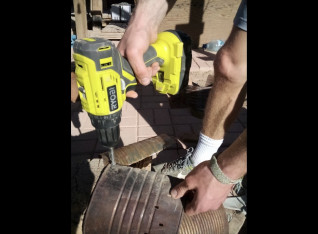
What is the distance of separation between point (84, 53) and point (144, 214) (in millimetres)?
855

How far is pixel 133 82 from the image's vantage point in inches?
57.3

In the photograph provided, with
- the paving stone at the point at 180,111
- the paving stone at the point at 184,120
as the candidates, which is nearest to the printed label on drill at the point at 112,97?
the paving stone at the point at 184,120

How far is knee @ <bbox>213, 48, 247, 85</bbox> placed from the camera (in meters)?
1.36

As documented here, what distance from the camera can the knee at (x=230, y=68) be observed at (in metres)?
1.36

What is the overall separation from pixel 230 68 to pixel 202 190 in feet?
2.58

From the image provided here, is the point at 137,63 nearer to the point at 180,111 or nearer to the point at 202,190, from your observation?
the point at 202,190

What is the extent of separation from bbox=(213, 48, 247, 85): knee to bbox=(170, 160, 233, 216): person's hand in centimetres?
63

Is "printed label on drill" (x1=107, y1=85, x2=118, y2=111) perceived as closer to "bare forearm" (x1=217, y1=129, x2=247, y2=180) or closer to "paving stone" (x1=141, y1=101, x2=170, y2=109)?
"bare forearm" (x1=217, y1=129, x2=247, y2=180)

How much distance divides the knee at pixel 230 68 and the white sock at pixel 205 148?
49 cm

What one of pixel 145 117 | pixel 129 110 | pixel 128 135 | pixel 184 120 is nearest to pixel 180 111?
pixel 184 120

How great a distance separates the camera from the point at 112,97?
→ 4.02ft
